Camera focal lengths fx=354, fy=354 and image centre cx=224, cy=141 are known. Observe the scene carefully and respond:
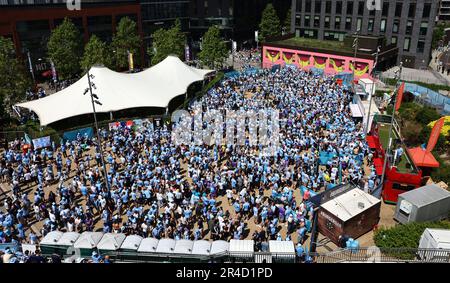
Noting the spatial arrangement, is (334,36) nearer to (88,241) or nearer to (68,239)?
(88,241)

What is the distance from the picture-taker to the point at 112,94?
3281 cm

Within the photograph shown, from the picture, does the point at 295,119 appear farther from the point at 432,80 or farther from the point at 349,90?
the point at 432,80

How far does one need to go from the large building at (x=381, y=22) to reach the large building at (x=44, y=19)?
32263 millimetres

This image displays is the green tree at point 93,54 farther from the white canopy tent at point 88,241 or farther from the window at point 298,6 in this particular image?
the window at point 298,6

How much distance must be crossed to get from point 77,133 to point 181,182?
13.7 m

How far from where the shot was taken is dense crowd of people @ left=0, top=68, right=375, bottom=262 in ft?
57.1

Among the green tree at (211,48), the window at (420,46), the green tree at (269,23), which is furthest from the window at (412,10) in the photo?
the green tree at (211,48)

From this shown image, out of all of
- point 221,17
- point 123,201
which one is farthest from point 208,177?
point 221,17

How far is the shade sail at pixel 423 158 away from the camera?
22875 mm

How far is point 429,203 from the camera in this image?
18.2 m

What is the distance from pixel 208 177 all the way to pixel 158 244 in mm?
7240

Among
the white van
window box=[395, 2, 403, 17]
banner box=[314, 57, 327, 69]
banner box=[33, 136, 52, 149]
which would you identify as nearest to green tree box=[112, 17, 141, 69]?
banner box=[33, 136, 52, 149]

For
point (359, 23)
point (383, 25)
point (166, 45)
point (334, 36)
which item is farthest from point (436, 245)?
point (334, 36)
